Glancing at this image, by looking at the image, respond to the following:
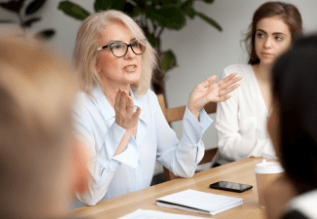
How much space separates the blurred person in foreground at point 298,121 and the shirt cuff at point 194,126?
40.6 inches

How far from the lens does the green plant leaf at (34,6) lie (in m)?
3.42

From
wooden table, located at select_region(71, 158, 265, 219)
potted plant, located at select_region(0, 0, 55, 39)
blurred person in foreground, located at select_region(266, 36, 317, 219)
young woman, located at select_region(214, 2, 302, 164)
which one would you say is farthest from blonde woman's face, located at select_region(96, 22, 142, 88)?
potted plant, located at select_region(0, 0, 55, 39)

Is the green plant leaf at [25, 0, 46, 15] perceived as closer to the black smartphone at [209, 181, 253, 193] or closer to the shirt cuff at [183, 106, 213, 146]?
the shirt cuff at [183, 106, 213, 146]

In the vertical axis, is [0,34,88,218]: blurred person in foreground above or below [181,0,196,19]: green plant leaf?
below

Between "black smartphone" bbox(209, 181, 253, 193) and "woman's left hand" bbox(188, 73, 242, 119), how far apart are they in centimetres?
35

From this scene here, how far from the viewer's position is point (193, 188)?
49.0 inches

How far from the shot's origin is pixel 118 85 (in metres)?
1.66

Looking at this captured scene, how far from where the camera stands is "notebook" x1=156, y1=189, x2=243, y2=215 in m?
0.99

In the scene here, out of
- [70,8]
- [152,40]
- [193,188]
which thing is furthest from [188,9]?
[193,188]

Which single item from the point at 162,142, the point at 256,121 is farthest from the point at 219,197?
the point at 256,121

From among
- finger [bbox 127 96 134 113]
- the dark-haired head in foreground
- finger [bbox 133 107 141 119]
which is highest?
the dark-haired head in foreground

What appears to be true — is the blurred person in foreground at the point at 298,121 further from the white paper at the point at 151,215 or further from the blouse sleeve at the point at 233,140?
the blouse sleeve at the point at 233,140

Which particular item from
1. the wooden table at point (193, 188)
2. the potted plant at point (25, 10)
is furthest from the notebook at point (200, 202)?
the potted plant at point (25, 10)

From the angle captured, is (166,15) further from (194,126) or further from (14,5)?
(194,126)
